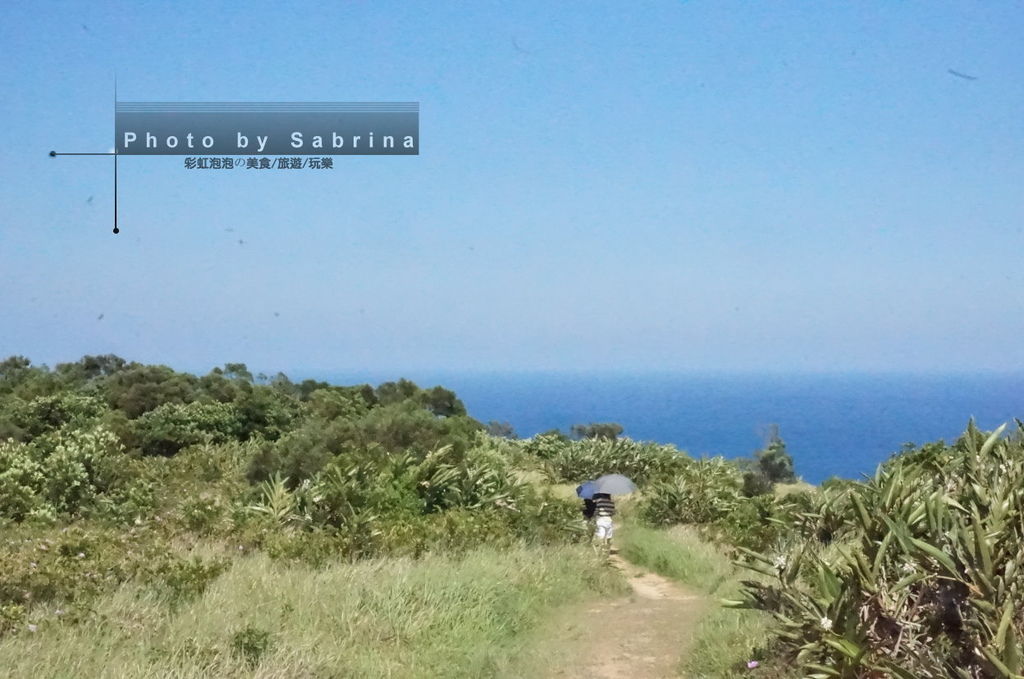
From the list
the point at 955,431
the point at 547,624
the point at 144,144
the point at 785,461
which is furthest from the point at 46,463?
the point at 785,461

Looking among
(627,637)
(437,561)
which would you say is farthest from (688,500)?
(627,637)

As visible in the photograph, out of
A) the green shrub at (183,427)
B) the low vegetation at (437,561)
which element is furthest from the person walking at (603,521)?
the green shrub at (183,427)

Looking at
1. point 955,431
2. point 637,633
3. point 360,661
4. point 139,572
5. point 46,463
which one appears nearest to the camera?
point 360,661

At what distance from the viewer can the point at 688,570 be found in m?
13.8

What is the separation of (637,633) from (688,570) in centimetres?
444

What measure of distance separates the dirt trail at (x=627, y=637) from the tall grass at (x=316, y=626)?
1.50 ft

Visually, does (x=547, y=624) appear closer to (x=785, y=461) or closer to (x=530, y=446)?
(x=530, y=446)

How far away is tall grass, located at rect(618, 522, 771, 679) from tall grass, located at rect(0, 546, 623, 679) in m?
1.75

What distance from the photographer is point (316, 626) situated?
7.88 meters

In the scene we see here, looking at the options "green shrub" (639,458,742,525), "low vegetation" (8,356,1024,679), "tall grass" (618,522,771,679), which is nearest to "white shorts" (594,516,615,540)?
"low vegetation" (8,356,1024,679)

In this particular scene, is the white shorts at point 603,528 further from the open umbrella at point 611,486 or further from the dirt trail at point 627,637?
the dirt trail at point 627,637

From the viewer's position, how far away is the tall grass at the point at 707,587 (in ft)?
25.3

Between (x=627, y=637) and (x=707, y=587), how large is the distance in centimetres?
344

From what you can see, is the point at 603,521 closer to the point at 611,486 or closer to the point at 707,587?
the point at 611,486
